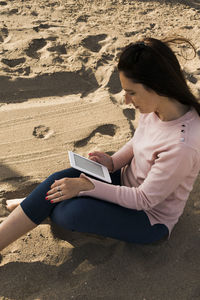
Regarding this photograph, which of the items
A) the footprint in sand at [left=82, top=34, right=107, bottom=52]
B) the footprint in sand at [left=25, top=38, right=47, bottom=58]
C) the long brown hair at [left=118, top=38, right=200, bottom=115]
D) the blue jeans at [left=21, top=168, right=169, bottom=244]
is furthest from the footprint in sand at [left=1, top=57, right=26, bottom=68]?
the long brown hair at [left=118, top=38, right=200, bottom=115]

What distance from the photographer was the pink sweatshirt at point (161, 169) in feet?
6.21

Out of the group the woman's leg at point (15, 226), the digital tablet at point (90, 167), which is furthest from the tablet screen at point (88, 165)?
the woman's leg at point (15, 226)

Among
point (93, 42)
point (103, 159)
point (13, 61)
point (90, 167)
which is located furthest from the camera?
point (93, 42)

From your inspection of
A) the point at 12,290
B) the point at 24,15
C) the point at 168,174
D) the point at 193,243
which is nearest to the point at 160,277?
the point at 193,243

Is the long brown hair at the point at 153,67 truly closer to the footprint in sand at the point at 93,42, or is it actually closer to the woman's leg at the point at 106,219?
the woman's leg at the point at 106,219

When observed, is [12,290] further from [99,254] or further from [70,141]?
[70,141]

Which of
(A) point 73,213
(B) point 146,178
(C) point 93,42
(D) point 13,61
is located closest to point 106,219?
(A) point 73,213

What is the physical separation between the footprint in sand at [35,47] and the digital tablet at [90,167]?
219 cm

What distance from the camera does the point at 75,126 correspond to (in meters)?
3.38

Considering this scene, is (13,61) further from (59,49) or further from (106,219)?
(106,219)

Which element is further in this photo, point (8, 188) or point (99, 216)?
point (8, 188)

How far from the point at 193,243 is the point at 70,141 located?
1323mm

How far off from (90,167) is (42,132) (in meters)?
1.14

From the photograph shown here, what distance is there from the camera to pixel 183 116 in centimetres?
197
